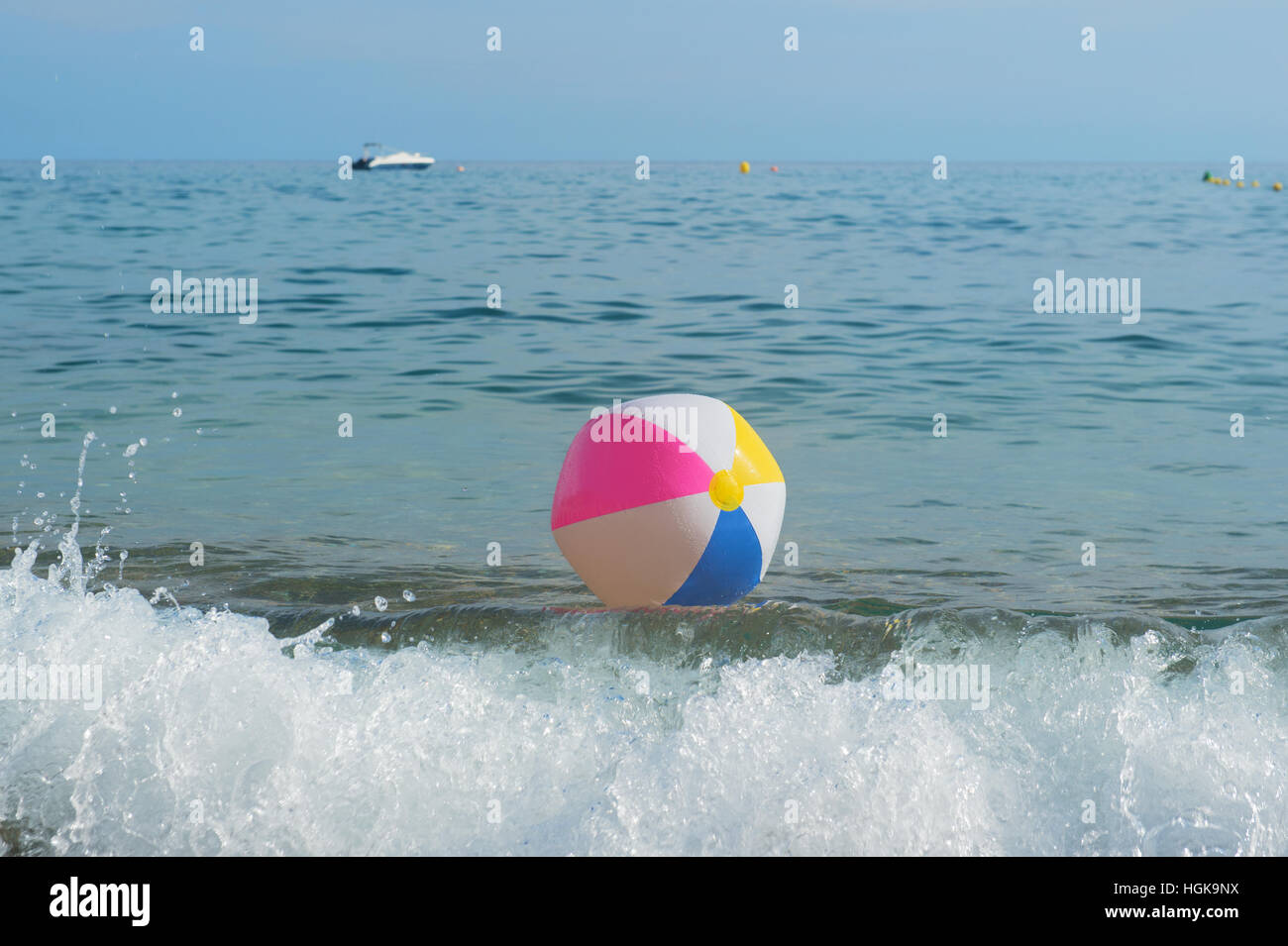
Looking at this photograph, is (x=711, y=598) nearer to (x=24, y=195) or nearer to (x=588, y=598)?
A: (x=588, y=598)

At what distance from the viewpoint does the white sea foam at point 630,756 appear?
384 centimetres

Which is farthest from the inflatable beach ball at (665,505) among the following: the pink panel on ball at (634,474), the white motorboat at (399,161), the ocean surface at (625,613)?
the white motorboat at (399,161)

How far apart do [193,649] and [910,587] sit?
3.36m

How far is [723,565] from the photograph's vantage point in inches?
198

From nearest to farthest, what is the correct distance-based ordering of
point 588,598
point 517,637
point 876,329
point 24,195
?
point 517,637
point 588,598
point 876,329
point 24,195

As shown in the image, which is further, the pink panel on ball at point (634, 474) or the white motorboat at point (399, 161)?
the white motorboat at point (399, 161)

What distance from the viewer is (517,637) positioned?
16.5 ft

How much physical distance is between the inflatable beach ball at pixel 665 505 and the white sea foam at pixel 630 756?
1.70 feet

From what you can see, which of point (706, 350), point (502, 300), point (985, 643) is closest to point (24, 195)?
point (502, 300)

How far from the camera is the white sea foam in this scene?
3.84 meters

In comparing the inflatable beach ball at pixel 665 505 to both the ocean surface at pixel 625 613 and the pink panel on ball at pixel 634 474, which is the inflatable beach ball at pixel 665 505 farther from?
the ocean surface at pixel 625 613

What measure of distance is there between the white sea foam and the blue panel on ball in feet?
1.66

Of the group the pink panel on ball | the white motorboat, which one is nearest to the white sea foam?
the pink panel on ball

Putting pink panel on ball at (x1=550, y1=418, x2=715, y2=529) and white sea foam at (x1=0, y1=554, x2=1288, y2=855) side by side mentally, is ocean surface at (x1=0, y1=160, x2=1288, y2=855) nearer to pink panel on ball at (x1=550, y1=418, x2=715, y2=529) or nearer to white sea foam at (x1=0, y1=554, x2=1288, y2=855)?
white sea foam at (x1=0, y1=554, x2=1288, y2=855)
